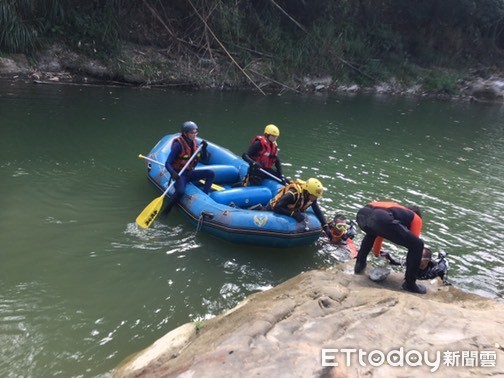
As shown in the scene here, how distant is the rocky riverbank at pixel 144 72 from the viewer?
1420cm

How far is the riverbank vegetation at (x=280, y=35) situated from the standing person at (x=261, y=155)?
33.7 ft

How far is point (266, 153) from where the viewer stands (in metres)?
6.95

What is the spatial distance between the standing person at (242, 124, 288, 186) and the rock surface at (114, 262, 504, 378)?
2.89 meters

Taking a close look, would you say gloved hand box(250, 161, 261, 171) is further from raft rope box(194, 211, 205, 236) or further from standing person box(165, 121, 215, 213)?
raft rope box(194, 211, 205, 236)

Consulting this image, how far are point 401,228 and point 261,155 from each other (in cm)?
313

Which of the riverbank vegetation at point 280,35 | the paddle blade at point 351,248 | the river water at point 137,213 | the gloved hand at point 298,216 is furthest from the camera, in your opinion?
the riverbank vegetation at point 280,35

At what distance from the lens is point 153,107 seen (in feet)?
42.8

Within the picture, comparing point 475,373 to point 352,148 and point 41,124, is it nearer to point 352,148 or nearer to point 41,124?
point 352,148

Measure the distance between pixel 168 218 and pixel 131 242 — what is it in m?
0.93

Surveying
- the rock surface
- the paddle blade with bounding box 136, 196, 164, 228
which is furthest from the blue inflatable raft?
the rock surface

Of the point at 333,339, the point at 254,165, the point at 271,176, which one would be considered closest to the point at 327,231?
the point at 271,176

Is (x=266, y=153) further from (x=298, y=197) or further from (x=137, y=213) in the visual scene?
(x=137, y=213)

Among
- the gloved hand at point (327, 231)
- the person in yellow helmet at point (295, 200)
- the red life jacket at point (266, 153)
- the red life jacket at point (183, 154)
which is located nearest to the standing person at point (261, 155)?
the red life jacket at point (266, 153)

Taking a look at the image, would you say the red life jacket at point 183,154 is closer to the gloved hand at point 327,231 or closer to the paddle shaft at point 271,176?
the paddle shaft at point 271,176
